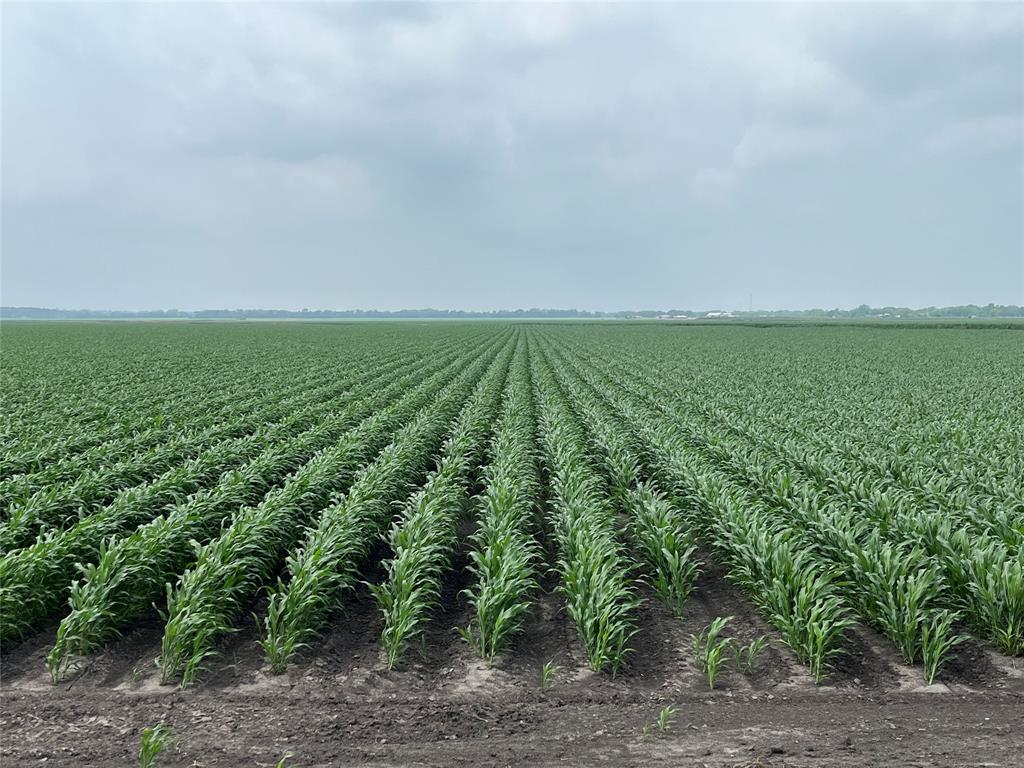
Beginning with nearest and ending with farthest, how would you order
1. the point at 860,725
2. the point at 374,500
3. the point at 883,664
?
the point at 860,725, the point at 883,664, the point at 374,500

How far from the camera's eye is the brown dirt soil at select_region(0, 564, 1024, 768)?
459cm

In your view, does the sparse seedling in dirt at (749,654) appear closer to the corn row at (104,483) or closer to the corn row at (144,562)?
the corn row at (144,562)

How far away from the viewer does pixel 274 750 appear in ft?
15.2

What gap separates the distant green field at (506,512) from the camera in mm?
6070

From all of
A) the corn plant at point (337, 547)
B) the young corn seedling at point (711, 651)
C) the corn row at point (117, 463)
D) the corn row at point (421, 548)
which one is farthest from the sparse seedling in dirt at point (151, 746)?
the corn row at point (117, 463)

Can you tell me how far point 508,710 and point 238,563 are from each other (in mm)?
3315

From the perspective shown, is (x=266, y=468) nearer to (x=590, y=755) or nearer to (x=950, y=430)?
(x=590, y=755)

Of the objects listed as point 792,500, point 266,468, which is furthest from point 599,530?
point 266,468

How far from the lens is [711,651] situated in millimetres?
5621

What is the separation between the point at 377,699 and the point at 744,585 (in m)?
4.32

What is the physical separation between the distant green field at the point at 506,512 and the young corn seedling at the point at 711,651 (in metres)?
0.54

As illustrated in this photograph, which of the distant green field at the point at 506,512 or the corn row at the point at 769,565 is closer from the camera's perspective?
the corn row at the point at 769,565

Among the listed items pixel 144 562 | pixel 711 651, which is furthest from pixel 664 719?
pixel 144 562

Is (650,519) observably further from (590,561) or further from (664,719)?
(664,719)
